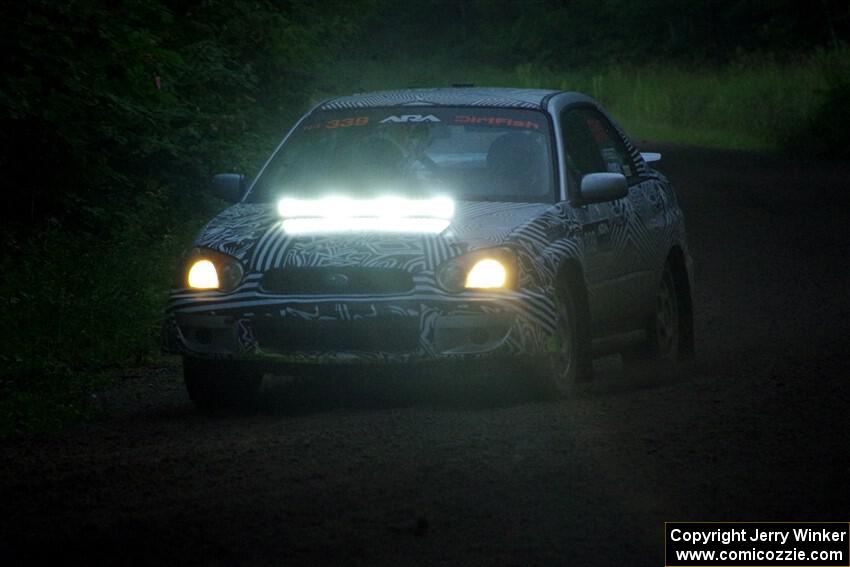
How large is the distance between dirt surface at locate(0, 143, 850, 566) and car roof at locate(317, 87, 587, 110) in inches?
59.6

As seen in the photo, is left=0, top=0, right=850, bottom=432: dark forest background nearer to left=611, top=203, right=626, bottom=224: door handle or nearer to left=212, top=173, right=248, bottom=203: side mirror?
left=212, top=173, right=248, bottom=203: side mirror

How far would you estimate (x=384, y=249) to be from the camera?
9.25 m

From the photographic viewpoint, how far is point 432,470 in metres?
7.36

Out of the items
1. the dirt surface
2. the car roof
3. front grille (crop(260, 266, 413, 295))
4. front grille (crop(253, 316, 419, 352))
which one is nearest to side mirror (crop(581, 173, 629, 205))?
the car roof

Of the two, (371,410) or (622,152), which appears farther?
(622,152)

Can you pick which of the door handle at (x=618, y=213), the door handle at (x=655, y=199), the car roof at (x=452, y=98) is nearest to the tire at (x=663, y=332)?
the door handle at (x=655, y=199)

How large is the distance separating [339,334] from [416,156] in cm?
164

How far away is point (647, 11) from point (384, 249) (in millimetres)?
68687

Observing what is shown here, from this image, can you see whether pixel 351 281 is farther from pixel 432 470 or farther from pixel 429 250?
pixel 432 470

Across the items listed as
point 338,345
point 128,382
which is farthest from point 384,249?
point 128,382

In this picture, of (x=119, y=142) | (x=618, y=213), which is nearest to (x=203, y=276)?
(x=618, y=213)

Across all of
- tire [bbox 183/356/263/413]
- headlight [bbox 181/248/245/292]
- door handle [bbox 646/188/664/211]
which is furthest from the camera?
door handle [bbox 646/188/664/211]

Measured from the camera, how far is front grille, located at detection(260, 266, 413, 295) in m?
9.18

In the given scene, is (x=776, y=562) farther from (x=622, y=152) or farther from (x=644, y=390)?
(x=622, y=152)
